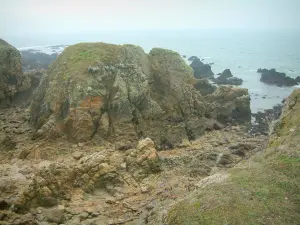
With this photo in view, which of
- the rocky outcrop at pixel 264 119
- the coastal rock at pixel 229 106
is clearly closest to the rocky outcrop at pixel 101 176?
the rocky outcrop at pixel 264 119

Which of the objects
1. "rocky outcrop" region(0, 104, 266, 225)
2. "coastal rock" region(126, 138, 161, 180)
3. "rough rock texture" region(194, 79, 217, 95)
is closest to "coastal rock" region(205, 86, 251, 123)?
"rough rock texture" region(194, 79, 217, 95)

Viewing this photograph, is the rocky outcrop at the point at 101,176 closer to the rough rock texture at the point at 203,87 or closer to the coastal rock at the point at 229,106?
the coastal rock at the point at 229,106

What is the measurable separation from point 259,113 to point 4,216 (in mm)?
35533

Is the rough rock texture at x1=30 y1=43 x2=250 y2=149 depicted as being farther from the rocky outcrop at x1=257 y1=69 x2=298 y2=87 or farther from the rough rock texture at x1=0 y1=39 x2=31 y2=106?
the rocky outcrop at x1=257 y1=69 x2=298 y2=87

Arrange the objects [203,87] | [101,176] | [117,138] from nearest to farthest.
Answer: [101,176] → [117,138] → [203,87]

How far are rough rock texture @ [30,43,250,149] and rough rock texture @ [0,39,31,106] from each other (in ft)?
26.7

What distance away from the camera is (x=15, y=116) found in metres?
34.9

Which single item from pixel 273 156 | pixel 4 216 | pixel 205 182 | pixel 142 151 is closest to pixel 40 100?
pixel 142 151

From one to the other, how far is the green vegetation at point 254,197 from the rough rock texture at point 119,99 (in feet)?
46.4

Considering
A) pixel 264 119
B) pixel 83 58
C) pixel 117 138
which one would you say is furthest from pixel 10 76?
pixel 264 119

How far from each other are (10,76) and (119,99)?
2051 centimetres

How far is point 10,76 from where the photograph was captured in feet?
135

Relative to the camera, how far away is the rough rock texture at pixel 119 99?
95.4ft

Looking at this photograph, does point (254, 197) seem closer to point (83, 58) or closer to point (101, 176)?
point (101, 176)
